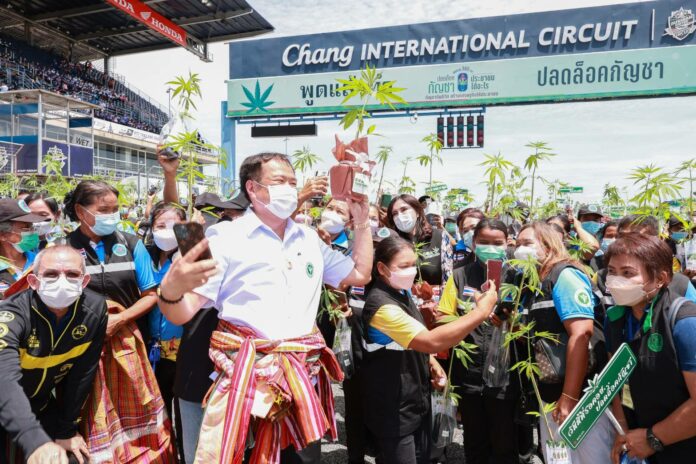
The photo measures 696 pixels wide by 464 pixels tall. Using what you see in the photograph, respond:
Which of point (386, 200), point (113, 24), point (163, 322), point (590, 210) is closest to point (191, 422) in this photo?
point (163, 322)

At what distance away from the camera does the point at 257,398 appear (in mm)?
1755

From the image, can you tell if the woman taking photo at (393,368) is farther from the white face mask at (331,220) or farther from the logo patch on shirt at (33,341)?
the logo patch on shirt at (33,341)

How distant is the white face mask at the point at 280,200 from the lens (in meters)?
1.92

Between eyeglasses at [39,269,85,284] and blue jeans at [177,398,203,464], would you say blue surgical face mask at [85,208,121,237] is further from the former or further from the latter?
blue jeans at [177,398,203,464]

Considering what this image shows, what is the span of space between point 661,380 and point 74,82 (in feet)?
113

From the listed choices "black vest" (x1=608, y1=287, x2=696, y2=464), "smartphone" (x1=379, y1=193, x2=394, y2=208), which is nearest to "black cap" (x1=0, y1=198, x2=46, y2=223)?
"smartphone" (x1=379, y1=193, x2=394, y2=208)

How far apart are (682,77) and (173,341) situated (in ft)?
49.0

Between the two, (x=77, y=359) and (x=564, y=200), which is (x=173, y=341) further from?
(x=564, y=200)

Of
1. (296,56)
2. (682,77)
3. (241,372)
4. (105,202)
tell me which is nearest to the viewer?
(241,372)

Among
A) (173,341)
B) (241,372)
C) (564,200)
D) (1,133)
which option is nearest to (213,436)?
(241,372)

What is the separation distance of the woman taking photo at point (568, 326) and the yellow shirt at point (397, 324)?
2.07 feet

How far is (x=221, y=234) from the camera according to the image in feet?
6.10

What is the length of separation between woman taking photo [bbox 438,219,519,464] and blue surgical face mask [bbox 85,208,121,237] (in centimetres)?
195

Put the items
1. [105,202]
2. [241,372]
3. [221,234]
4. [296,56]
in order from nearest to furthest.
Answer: [241,372], [221,234], [105,202], [296,56]
